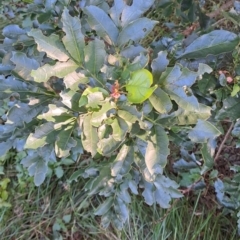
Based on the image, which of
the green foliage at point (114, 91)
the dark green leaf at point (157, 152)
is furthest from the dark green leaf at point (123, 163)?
the dark green leaf at point (157, 152)

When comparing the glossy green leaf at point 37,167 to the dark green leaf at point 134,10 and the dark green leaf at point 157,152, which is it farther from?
the dark green leaf at point 134,10

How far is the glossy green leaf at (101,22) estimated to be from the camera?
0.99 meters

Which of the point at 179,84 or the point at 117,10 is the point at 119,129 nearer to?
the point at 179,84

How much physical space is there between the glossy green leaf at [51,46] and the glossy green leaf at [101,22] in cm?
11

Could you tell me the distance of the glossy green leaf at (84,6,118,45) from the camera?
990mm

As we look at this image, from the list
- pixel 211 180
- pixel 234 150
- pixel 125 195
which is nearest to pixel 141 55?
pixel 125 195

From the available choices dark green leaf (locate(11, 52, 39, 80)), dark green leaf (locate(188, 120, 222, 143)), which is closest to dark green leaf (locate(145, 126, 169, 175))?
dark green leaf (locate(188, 120, 222, 143))

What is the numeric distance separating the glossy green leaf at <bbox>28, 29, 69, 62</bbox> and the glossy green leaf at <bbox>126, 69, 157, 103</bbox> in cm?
18

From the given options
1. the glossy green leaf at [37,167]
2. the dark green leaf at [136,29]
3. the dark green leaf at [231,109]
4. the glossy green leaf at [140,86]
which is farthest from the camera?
the glossy green leaf at [37,167]

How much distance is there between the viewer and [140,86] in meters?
0.87

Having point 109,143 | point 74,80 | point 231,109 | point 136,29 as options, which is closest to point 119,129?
point 109,143

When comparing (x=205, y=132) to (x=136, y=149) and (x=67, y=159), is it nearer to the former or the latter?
(x=136, y=149)

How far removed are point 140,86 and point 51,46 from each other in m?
0.24

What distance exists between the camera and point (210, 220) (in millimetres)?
2029
